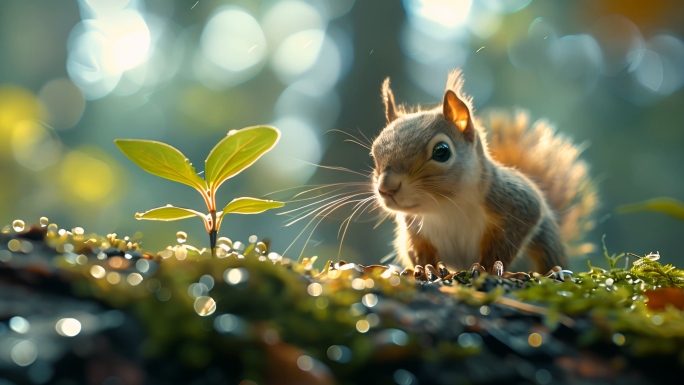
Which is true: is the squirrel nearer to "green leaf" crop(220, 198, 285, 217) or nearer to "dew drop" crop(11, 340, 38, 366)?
"green leaf" crop(220, 198, 285, 217)

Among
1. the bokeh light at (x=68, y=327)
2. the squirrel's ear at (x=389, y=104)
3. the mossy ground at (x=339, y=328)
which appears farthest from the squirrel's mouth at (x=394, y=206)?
the bokeh light at (x=68, y=327)

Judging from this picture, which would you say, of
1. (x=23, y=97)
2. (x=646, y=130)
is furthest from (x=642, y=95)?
(x=23, y=97)

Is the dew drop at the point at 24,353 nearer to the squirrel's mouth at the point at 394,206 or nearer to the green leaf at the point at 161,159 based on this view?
the green leaf at the point at 161,159

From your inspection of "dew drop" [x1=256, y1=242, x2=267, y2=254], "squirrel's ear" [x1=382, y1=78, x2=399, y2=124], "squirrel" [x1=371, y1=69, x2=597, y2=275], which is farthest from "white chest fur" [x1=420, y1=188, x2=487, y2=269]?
"dew drop" [x1=256, y1=242, x2=267, y2=254]

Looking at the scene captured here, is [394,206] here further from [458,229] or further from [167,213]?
[167,213]

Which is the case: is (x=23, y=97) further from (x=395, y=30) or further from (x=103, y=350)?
(x=103, y=350)

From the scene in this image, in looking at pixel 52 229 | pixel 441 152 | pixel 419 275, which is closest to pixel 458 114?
pixel 441 152
